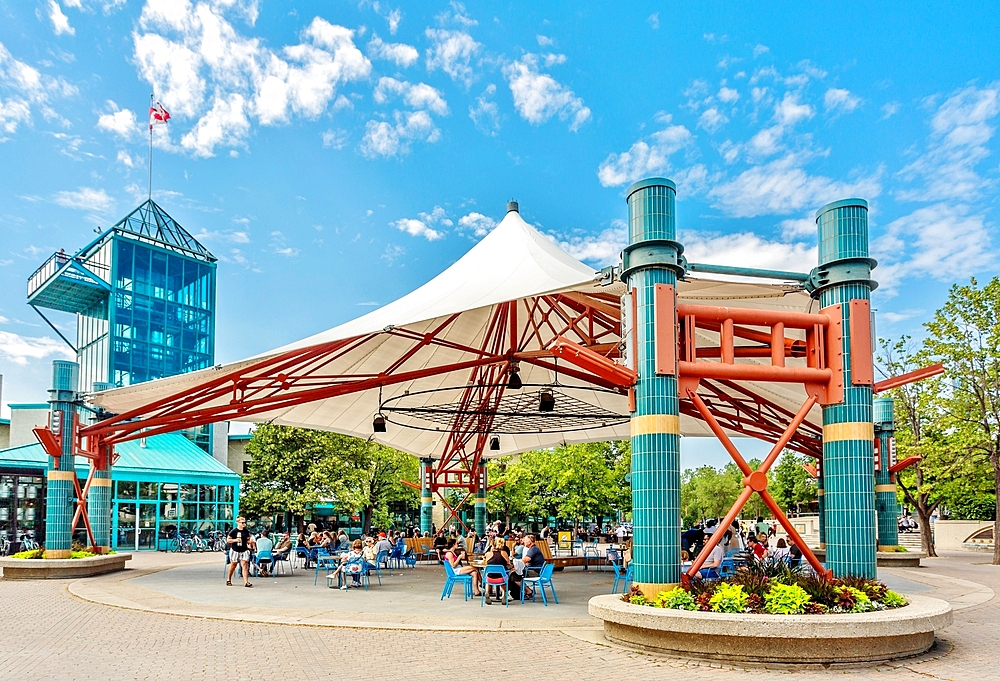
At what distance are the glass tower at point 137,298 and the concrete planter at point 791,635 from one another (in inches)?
1226

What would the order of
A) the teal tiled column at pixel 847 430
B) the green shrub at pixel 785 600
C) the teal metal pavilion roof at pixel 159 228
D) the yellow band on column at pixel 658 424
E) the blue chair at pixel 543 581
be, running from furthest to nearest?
the teal metal pavilion roof at pixel 159 228 < the blue chair at pixel 543 581 < the teal tiled column at pixel 847 430 < the yellow band on column at pixel 658 424 < the green shrub at pixel 785 600

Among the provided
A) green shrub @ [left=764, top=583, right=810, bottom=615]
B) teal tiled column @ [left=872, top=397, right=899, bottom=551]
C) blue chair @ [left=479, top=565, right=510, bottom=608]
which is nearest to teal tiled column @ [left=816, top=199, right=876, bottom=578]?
green shrub @ [left=764, top=583, right=810, bottom=615]

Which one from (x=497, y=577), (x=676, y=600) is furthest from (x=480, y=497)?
(x=676, y=600)

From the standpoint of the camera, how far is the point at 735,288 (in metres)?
12.5

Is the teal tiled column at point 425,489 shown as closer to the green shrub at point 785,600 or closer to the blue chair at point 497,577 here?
the blue chair at point 497,577

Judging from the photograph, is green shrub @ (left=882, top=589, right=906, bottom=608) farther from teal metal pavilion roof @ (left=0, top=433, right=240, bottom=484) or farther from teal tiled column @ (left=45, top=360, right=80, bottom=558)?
teal metal pavilion roof @ (left=0, top=433, right=240, bottom=484)

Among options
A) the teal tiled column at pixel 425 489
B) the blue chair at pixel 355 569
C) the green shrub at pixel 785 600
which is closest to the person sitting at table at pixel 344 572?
the blue chair at pixel 355 569

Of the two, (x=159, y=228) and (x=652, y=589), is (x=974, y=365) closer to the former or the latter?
(x=652, y=589)

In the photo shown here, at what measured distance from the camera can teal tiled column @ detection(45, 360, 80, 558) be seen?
18.1 m

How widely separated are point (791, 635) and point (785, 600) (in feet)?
1.67

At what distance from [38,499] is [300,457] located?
32.2ft

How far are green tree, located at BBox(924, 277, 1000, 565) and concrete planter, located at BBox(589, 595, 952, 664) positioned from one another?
17104 mm

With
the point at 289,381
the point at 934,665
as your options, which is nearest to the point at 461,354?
the point at 289,381

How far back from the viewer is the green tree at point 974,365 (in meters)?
22.9
